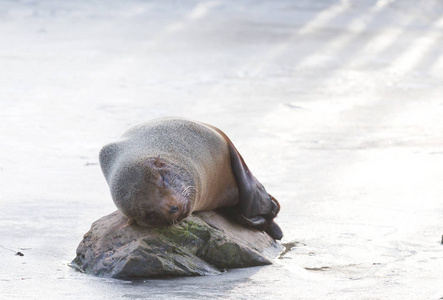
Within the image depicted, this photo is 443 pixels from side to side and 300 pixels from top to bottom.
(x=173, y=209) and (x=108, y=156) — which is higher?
(x=108, y=156)

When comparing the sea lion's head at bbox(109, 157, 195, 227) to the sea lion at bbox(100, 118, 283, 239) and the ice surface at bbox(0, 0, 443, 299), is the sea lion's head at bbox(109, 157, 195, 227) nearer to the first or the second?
the sea lion at bbox(100, 118, 283, 239)

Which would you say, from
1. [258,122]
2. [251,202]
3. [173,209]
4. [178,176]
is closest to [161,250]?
[173,209]

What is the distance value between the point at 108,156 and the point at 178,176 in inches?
19.4

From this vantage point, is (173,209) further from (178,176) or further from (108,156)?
(108,156)

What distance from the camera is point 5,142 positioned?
8.42m

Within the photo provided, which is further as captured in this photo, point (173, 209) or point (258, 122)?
point (258, 122)

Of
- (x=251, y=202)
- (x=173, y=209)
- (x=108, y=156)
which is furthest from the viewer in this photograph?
(x=251, y=202)

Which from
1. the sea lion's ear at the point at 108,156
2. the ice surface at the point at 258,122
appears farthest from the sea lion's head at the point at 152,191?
the ice surface at the point at 258,122

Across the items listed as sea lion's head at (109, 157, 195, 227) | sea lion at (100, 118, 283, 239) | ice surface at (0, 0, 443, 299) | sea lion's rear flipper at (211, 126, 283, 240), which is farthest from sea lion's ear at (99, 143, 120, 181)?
sea lion's rear flipper at (211, 126, 283, 240)

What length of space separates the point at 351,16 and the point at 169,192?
48.7ft

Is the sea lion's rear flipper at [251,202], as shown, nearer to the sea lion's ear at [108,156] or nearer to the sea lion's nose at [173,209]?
the sea lion's ear at [108,156]

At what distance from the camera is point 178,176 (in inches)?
200

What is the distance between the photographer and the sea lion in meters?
4.96

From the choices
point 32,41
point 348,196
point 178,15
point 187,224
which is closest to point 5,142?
point 348,196
